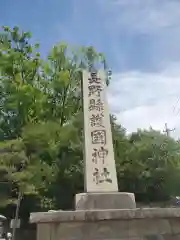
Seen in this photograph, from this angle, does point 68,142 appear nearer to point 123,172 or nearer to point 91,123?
point 123,172

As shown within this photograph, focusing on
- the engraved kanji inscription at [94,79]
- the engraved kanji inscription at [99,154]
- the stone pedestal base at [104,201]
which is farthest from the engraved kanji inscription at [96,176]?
the engraved kanji inscription at [94,79]

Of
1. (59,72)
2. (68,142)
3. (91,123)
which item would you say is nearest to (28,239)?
(68,142)

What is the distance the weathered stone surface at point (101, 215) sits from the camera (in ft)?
14.7

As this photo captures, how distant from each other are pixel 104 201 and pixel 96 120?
5.51 ft

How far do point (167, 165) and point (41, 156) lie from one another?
621 cm

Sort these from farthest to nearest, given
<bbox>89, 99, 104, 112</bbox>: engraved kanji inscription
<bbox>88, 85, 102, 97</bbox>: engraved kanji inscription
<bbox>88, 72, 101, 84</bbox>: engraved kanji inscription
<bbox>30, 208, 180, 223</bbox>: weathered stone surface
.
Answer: <bbox>88, 72, 101, 84</bbox>: engraved kanji inscription → <bbox>88, 85, 102, 97</bbox>: engraved kanji inscription → <bbox>89, 99, 104, 112</bbox>: engraved kanji inscription → <bbox>30, 208, 180, 223</bbox>: weathered stone surface

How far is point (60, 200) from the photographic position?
625 inches

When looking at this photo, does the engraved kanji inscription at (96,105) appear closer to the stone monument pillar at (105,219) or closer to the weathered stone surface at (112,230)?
the stone monument pillar at (105,219)

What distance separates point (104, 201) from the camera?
17.1 feet

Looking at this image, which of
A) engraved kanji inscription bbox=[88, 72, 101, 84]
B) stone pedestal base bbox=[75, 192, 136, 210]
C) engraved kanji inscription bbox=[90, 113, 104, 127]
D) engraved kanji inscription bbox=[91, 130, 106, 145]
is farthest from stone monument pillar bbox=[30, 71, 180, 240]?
engraved kanji inscription bbox=[88, 72, 101, 84]

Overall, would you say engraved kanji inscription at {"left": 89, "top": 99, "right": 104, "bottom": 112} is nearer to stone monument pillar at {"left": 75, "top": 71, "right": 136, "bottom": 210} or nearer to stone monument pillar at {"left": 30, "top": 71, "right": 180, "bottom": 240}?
stone monument pillar at {"left": 75, "top": 71, "right": 136, "bottom": 210}

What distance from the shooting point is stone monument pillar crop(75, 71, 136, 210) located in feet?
17.1


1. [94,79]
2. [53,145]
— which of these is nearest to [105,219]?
[94,79]

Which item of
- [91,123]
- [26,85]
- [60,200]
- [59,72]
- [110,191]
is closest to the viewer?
[110,191]
